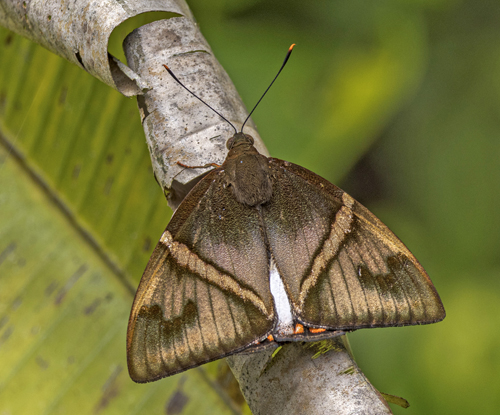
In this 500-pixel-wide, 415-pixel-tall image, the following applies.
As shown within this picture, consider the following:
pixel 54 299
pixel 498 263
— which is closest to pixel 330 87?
pixel 498 263

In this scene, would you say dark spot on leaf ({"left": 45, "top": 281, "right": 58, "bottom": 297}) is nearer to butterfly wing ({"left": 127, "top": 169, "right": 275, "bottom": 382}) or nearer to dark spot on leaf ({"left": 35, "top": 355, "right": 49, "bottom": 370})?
dark spot on leaf ({"left": 35, "top": 355, "right": 49, "bottom": 370})

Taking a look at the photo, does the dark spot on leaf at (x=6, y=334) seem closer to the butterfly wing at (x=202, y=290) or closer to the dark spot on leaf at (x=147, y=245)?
the dark spot on leaf at (x=147, y=245)

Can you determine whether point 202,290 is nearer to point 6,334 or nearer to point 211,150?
point 211,150

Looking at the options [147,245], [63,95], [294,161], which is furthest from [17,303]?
[294,161]

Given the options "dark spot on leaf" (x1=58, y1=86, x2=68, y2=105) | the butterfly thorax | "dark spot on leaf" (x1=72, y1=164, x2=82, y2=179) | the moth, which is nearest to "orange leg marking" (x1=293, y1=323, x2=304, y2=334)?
the moth

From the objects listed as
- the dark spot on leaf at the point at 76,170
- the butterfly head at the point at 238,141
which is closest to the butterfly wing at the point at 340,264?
the butterfly head at the point at 238,141
